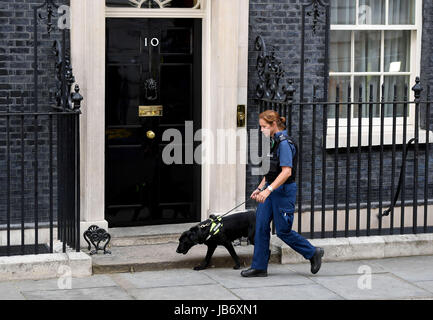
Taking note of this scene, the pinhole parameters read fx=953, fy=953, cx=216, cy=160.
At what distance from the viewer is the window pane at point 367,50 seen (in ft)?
36.2

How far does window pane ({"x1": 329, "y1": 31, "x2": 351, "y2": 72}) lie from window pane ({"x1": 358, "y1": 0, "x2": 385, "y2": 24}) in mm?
250

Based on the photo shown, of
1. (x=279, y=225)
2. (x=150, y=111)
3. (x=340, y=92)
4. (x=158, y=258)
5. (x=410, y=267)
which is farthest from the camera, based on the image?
(x=340, y=92)

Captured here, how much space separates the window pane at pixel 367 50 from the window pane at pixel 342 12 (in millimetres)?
207

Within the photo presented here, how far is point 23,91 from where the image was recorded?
945 centimetres

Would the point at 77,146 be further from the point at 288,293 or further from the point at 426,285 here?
the point at 426,285

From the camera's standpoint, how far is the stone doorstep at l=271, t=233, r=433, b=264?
31.5 feet

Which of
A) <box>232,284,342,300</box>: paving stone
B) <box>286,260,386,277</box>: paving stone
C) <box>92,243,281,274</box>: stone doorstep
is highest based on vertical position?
<box>92,243,281,274</box>: stone doorstep

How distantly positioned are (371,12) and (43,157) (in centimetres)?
416

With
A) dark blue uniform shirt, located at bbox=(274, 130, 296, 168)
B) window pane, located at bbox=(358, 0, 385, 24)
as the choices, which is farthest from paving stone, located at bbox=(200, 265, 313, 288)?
window pane, located at bbox=(358, 0, 385, 24)

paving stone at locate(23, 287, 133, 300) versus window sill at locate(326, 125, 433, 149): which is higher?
window sill at locate(326, 125, 433, 149)

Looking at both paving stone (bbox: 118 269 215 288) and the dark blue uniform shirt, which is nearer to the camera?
the dark blue uniform shirt

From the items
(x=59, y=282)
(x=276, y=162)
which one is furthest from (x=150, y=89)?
(x=59, y=282)

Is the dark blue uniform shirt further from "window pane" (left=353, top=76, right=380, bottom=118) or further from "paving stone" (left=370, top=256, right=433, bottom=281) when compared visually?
"window pane" (left=353, top=76, right=380, bottom=118)

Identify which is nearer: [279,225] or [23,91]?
[279,225]
